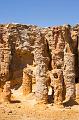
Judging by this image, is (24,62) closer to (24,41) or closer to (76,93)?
(24,41)

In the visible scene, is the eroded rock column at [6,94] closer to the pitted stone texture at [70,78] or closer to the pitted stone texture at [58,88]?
the pitted stone texture at [58,88]

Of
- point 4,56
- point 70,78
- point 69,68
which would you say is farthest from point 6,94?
point 69,68

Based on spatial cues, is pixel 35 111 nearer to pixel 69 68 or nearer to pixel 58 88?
pixel 58 88

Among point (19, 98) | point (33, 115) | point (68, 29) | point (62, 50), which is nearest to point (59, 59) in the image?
point (62, 50)

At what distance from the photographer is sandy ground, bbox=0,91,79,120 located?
2594cm

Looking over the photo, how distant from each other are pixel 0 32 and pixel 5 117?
14.5m

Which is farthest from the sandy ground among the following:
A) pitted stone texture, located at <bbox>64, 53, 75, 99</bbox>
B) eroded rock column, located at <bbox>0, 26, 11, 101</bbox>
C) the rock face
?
eroded rock column, located at <bbox>0, 26, 11, 101</bbox>

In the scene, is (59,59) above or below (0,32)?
below

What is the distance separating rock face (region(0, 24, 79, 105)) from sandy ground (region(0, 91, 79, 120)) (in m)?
1.13

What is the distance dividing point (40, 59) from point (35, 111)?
5.15 metres

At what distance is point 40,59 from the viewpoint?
104ft

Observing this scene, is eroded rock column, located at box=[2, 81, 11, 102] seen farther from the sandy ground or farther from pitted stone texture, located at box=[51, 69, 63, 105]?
pitted stone texture, located at box=[51, 69, 63, 105]

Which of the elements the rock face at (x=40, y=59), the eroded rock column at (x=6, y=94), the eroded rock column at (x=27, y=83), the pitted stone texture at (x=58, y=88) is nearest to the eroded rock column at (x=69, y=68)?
the rock face at (x=40, y=59)

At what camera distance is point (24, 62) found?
42.3 metres
